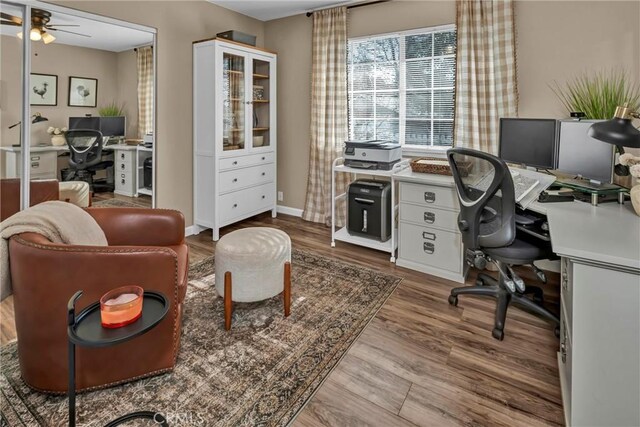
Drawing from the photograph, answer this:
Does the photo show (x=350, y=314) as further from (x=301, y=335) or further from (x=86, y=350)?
(x=86, y=350)

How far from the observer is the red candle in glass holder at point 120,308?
3.76 feet

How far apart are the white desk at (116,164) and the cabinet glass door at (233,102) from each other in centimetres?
78

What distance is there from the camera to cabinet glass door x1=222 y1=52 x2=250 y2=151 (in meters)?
3.73

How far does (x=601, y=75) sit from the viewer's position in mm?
2723

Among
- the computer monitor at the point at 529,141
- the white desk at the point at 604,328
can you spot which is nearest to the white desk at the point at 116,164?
the computer monitor at the point at 529,141

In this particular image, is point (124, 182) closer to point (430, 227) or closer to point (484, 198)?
point (430, 227)

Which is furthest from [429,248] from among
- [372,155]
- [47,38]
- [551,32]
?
[47,38]

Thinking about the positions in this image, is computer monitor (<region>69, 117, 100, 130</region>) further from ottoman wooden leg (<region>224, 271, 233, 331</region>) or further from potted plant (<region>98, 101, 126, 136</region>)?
ottoman wooden leg (<region>224, 271, 233, 331</region>)

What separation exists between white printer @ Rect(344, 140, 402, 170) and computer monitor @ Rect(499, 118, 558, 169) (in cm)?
91

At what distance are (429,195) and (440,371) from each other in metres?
1.45

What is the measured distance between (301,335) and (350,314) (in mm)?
394

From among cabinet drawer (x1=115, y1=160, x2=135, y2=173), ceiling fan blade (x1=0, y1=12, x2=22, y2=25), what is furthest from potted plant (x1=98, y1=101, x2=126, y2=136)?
ceiling fan blade (x1=0, y1=12, x2=22, y2=25)

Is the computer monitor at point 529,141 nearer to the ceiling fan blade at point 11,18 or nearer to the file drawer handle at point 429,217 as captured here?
the file drawer handle at point 429,217

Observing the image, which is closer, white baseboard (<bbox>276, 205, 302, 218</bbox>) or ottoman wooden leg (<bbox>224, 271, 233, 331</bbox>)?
ottoman wooden leg (<bbox>224, 271, 233, 331</bbox>)
